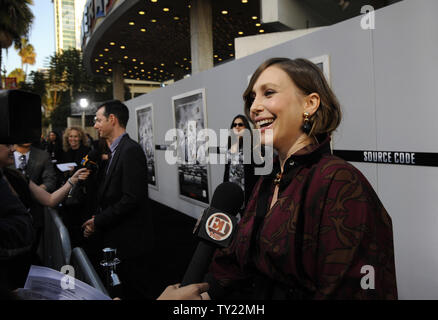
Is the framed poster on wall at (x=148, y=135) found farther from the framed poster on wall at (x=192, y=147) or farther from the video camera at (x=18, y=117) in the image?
the video camera at (x=18, y=117)

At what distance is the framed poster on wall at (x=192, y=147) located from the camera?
5.93m

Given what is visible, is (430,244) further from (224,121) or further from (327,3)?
(327,3)

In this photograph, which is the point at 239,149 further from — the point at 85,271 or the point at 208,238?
the point at 208,238

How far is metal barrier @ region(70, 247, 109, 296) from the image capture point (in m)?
1.22

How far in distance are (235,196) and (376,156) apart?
2.30 metres

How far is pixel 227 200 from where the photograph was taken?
1293mm

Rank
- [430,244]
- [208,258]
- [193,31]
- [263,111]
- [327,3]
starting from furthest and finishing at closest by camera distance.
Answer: [193,31]
[327,3]
[430,244]
[263,111]
[208,258]

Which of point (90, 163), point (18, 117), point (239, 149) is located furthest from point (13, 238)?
point (239, 149)

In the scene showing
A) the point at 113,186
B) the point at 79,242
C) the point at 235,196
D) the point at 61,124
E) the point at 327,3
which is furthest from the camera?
the point at 61,124

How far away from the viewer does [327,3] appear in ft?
27.2

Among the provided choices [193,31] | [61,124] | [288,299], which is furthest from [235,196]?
[61,124]

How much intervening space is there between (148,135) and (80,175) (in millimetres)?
6147

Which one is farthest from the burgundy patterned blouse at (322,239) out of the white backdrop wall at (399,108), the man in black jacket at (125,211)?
the white backdrop wall at (399,108)

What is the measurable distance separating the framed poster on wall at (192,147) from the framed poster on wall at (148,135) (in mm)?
1670
